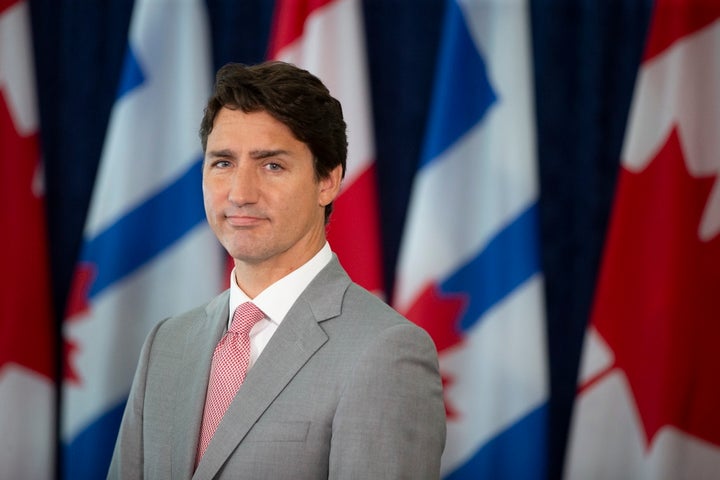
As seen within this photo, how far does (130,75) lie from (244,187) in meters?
1.99

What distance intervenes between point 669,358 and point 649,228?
18.5 inches

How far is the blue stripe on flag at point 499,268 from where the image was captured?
10.4 feet

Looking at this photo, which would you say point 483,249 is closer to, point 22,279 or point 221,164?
point 22,279

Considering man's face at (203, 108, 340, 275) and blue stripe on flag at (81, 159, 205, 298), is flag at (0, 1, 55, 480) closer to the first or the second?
blue stripe on flag at (81, 159, 205, 298)

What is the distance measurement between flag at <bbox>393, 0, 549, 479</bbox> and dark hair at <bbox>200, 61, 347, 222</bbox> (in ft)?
5.40

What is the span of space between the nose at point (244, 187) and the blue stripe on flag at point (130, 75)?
1935mm

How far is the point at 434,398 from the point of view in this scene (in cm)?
139

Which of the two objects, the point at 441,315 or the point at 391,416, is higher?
the point at 391,416

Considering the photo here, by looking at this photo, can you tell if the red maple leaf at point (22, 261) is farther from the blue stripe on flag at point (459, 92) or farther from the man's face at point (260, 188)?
the man's face at point (260, 188)

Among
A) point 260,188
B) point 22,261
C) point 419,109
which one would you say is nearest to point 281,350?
point 260,188

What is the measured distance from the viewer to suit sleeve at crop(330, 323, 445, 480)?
129 cm

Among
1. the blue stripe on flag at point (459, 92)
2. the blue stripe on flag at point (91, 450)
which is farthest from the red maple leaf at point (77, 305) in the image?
the blue stripe on flag at point (459, 92)

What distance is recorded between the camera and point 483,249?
10.5ft

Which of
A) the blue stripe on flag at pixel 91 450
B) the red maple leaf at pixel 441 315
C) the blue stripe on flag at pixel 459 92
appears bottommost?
the blue stripe on flag at pixel 91 450
